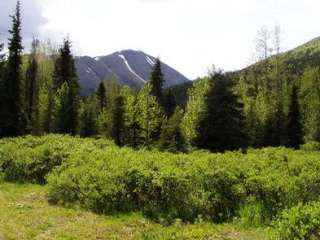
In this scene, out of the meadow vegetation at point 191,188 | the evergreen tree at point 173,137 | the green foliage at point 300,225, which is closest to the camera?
the green foliage at point 300,225

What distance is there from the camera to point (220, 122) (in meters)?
47.7

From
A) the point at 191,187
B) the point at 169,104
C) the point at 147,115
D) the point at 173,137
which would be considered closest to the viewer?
the point at 191,187

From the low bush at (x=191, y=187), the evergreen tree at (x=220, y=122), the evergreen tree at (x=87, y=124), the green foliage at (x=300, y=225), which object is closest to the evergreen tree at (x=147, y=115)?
the evergreen tree at (x=87, y=124)

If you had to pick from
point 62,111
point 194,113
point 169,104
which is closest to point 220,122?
point 194,113

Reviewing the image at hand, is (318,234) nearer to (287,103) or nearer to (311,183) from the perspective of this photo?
(311,183)

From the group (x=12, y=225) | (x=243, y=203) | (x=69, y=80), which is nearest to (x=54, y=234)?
(x=12, y=225)

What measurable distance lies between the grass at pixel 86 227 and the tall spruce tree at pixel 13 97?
145 feet

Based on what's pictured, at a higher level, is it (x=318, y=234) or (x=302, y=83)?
(x=302, y=83)

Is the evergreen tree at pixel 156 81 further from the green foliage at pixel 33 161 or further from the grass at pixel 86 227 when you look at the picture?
the grass at pixel 86 227

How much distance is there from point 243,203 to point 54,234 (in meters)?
5.84

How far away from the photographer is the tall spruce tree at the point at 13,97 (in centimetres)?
6056

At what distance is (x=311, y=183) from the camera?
14445 millimetres

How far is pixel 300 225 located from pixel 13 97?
57322 millimetres

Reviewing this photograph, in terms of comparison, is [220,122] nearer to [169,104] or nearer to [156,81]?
[156,81]
